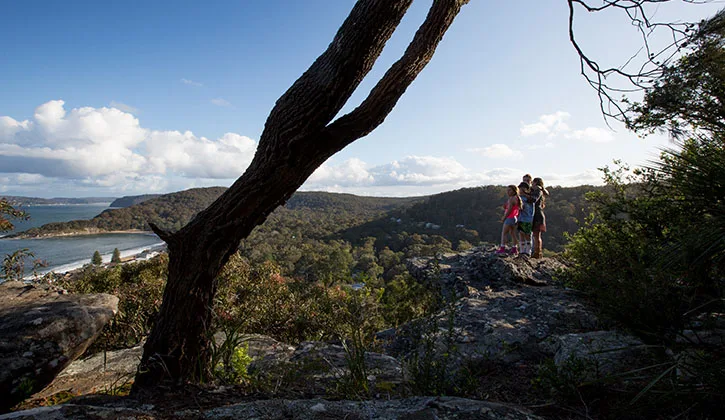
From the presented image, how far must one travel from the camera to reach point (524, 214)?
21.2 feet

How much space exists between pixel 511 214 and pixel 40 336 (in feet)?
23.2

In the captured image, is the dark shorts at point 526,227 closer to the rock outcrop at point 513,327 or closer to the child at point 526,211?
the child at point 526,211

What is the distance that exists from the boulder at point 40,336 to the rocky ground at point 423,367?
0.25 metres

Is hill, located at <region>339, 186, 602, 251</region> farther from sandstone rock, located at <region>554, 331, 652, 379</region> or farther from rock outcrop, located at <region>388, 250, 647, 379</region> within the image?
sandstone rock, located at <region>554, 331, 652, 379</region>

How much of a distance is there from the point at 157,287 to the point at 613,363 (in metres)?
6.59

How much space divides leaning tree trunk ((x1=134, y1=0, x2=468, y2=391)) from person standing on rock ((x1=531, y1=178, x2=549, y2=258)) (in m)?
5.24

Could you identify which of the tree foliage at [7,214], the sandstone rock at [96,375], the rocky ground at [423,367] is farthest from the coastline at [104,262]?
the rocky ground at [423,367]

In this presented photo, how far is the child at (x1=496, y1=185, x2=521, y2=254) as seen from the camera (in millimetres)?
6332

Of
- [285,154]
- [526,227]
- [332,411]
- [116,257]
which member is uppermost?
[285,154]

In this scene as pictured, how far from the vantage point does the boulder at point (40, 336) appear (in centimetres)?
225

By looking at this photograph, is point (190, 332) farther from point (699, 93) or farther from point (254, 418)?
point (699, 93)

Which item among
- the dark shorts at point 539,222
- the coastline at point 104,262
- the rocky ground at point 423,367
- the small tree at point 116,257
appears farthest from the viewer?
the small tree at point 116,257

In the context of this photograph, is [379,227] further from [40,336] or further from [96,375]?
[40,336]

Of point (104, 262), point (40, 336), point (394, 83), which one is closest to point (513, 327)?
point (394, 83)
